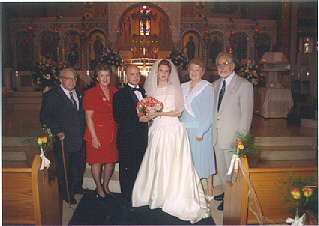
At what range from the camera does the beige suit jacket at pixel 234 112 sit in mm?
3229

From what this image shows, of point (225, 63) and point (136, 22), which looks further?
point (136, 22)

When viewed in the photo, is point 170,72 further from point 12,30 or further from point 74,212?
point 12,30

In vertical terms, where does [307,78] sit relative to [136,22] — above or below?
below

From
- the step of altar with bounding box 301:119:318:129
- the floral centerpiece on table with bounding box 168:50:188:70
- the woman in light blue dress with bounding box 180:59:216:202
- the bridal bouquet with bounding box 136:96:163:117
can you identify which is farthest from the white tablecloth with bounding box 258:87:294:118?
the bridal bouquet with bounding box 136:96:163:117

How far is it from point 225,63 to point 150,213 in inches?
88.8

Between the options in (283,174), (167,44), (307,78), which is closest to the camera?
(283,174)

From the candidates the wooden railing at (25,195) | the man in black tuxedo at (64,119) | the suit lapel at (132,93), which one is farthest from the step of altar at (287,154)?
the wooden railing at (25,195)

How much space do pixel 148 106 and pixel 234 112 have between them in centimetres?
117

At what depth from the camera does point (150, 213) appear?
327cm

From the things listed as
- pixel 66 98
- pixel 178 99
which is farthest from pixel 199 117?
pixel 66 98

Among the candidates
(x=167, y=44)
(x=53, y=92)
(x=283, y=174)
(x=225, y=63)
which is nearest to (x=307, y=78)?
(x=167, y=44)

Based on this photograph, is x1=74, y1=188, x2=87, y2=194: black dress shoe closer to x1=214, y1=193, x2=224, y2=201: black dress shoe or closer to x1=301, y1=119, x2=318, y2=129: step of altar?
x1=214, y1=193, x2=224, y2=201: black dress shoe

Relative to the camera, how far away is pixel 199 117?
3451 mm

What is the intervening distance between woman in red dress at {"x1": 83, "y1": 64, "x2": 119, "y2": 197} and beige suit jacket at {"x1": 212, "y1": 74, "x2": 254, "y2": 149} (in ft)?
4.95
